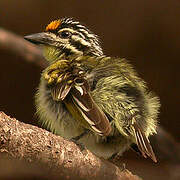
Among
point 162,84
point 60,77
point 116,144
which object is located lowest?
point 162,84

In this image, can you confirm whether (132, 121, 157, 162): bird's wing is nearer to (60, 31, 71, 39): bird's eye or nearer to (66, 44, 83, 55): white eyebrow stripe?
(66, 44, 83, 55): white eyebrow stripe

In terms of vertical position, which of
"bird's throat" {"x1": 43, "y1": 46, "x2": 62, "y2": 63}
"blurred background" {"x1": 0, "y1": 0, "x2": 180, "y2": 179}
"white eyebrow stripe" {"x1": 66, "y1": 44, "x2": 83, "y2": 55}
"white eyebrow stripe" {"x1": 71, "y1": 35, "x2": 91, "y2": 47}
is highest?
"white eyebrow stripe" {"x1": 71, "y1": 35, "x2": 91, "y2": 47}

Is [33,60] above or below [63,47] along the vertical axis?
below

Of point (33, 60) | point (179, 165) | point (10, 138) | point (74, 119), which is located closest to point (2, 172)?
point (74, 119)

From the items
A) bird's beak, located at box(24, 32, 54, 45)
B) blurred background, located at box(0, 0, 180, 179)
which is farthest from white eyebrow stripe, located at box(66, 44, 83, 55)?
blurred background, located at box(0, 0, 180, 179)

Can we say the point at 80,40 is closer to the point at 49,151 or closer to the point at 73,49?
the point at 73,49

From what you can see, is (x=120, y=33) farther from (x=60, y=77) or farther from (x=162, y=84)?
(x=60, y=77)

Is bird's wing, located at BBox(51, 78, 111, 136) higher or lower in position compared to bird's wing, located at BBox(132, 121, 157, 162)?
higher
